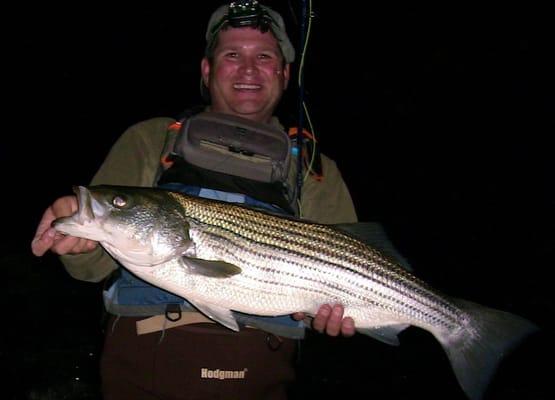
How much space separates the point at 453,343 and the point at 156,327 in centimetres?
190

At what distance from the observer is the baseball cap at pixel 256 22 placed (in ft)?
11.5

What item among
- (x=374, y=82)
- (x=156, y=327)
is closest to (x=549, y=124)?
(x=374, y=82)

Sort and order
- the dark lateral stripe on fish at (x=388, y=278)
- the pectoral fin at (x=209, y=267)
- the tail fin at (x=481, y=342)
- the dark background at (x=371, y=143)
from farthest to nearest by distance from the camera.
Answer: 1. the dark background at (x=371, y=143)
2. the tail fin at (x=481, y=342)
3. the dark lateral stripe on fish at (x=388, y=278)
4. the pectoral fin at (x=209, y=267)

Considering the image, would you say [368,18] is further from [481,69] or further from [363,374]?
[363,374]

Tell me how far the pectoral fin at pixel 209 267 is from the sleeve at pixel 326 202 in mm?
1090

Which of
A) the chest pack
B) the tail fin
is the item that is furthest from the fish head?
the tail fin

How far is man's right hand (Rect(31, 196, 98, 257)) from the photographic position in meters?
2.39

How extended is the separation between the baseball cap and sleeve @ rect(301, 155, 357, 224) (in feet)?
3.68

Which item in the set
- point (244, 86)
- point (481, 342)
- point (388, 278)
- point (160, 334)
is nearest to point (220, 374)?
point (160, 334)

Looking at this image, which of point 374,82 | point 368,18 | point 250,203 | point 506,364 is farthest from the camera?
point 368,18

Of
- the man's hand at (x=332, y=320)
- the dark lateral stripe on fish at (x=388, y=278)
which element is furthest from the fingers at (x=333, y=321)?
the dark lateral stripe on fish at (x=388, y=278)

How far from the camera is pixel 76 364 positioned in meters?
5.01

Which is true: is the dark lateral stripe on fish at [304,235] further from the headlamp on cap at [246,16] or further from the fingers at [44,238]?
the headlamp on cap at [246,16]

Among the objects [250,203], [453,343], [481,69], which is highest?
[481,69]
